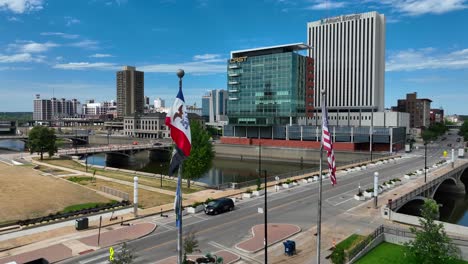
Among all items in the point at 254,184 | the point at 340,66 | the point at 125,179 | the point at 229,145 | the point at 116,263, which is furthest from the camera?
the point at 340,66

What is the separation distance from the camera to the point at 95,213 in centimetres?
3728

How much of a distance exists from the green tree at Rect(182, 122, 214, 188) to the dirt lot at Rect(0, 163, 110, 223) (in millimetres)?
12659

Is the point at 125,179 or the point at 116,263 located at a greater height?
the point at 116,263

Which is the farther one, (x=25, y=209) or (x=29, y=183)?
(x=29, y=183)

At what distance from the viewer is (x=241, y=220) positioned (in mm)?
35219

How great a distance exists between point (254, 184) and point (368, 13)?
15548 centimetres

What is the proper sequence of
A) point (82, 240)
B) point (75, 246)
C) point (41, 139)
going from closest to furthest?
point (75, 246)
point (82, 240)
point (41, 139)

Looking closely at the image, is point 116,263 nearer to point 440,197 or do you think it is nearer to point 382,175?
point 382,175

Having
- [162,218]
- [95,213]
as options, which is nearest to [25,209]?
[95,213]

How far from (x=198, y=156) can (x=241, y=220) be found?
1947cm

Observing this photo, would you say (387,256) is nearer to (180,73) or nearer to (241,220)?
(241,220)

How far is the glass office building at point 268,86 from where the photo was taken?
449ft

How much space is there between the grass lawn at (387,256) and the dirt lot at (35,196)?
3097 cm

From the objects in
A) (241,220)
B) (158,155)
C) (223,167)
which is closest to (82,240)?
(241,220)
